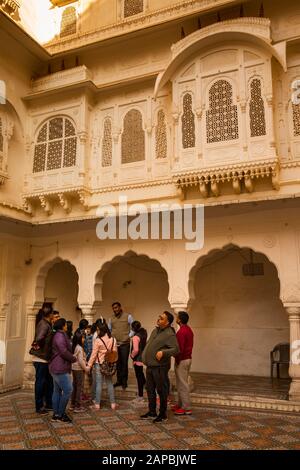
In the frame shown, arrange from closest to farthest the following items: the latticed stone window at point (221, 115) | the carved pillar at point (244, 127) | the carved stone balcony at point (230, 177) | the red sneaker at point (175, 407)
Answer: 1. the red sneaker at point (175, 407)
2. the carved stone balcony at point (230, 177)
3. the carved pillar at point (244, 127)
4. the latticed stone window at point (221, 115)

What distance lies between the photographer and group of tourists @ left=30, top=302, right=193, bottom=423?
661 cm

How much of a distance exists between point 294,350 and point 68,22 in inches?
417

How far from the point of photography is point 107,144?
10.4 meters

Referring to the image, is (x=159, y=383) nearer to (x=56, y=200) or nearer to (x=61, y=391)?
(x=61, y=391)

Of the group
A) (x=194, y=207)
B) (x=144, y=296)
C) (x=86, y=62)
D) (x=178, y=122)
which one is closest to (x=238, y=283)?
(x=144, y=296)

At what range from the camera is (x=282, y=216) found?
843 cm

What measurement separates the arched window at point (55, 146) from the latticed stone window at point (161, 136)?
7.17 ft

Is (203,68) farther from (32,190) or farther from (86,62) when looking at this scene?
(32,190)

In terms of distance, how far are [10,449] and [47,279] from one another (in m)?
A: 6.55

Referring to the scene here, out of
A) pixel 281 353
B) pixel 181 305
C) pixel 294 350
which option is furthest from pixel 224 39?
pixel 281 353

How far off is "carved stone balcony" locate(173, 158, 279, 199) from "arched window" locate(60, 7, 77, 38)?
6.05 m

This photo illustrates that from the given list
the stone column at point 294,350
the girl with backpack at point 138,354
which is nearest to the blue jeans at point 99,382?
the girl with backpack at point 138,354

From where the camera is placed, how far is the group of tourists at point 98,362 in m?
6.61

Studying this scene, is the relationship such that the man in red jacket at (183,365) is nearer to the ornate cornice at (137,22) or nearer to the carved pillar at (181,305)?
the carved pillar at (181,305)
